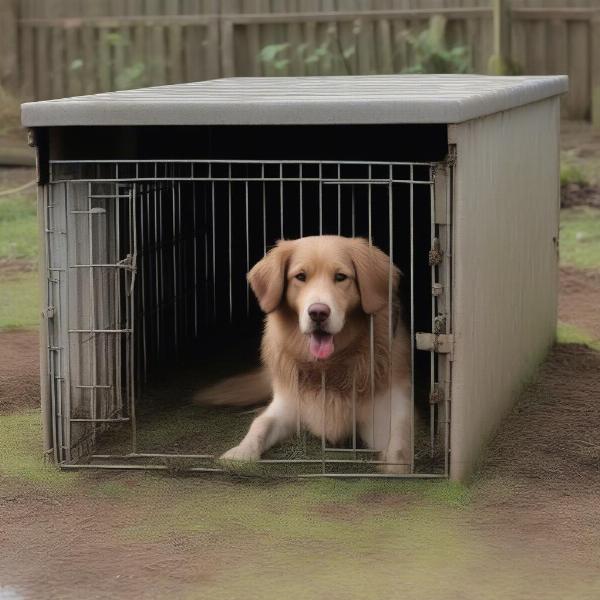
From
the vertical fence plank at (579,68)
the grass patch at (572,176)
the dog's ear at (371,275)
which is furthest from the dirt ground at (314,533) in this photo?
the vertical fence plank at (579,68)

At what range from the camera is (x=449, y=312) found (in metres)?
5.77

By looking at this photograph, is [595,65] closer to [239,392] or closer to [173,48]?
[173,48]

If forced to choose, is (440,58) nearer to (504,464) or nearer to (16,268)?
(16,268)

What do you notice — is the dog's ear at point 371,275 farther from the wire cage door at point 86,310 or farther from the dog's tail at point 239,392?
the dog's tail at point 239,392

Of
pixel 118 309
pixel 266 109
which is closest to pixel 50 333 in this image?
pixel 118 309

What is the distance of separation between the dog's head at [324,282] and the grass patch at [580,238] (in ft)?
17.6

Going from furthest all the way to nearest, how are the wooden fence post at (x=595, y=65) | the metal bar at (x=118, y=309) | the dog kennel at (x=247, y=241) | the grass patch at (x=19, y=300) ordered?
the wooden fence post at (x=595, y=65)
the grass patch at (x=19, y=300)
the metal bar at (x=118, y=309)
the dog kennel at (x=247, y=241)

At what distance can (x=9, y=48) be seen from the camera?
15.6 meters

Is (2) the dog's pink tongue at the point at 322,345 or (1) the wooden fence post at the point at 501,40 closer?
(2) the dog's pink tongue at the point at 322,345

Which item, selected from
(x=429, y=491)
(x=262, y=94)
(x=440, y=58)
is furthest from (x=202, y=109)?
(x=440, y=58)

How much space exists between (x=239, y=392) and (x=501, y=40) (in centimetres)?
803

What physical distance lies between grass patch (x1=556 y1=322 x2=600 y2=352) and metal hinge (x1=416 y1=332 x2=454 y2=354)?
296cm

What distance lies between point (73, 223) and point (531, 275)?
2.59 m

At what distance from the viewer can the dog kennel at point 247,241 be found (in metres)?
5.73
